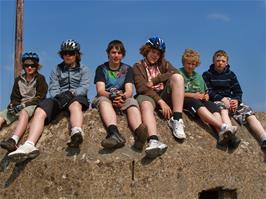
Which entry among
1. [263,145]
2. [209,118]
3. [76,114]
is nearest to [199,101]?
[209,118]

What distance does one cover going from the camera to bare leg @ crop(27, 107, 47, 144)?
651 cm

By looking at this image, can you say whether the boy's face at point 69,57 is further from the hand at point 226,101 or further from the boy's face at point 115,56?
the hand at point 226,101

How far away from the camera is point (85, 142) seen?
641cm

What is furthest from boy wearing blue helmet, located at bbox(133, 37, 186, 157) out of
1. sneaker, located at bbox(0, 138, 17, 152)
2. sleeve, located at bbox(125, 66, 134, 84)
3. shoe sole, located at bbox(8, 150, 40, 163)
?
sneaker, located at bbox(0, 138, 17, 152)

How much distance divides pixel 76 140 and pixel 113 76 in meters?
1.33

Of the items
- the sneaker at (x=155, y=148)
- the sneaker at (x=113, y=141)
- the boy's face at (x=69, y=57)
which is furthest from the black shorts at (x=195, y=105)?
the boy's face at (x=69, y=57)

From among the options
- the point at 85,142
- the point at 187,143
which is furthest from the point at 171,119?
the point at 85,142

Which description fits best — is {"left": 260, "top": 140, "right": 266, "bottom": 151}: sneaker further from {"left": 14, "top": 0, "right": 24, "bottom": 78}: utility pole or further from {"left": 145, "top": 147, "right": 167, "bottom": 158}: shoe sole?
{"left": 14, "top": 0, "right": 24, "bottom": 78}: utility pole

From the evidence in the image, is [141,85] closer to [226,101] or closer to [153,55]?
[153,55]

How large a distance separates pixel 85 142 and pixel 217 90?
8.89 feet

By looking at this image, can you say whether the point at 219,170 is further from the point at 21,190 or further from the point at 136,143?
the point at 21,190

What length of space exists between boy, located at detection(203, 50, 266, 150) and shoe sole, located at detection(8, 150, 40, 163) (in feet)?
10.3

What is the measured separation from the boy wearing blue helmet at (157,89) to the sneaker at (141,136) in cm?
10

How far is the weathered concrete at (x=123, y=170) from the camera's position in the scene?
614cm
